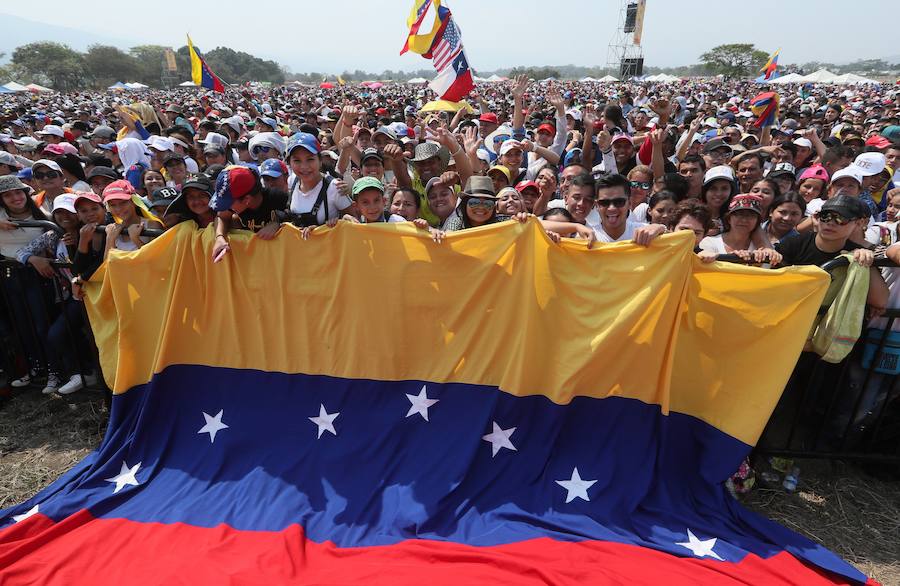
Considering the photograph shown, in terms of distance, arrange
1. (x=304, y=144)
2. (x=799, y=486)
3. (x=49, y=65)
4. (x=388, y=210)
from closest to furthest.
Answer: (x=799, y=486) < (x=304, y=144) < (x=388, y=210) < (x=49, y=65)

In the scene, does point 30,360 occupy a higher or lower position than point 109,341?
lower

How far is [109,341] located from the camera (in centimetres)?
414

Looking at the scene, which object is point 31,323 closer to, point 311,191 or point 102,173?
point 102,173

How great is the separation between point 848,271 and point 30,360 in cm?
688

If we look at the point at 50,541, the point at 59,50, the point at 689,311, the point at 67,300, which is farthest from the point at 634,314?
the point at 59,50

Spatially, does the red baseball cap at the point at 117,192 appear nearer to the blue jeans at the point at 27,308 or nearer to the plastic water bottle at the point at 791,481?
the blue jeans at the point at 27,308

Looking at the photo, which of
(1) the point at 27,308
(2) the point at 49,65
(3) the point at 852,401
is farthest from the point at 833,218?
(2) the point at 49,65

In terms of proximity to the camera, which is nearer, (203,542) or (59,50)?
(203,542)

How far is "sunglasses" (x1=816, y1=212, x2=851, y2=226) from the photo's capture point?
3.44 m

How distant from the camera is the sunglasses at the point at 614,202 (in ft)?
12.5

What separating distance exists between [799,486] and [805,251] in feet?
5.65

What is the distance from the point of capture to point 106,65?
90688mm

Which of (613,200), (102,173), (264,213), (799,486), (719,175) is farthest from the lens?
(102,173)

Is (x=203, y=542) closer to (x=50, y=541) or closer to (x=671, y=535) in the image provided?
(x=50, y=541)
